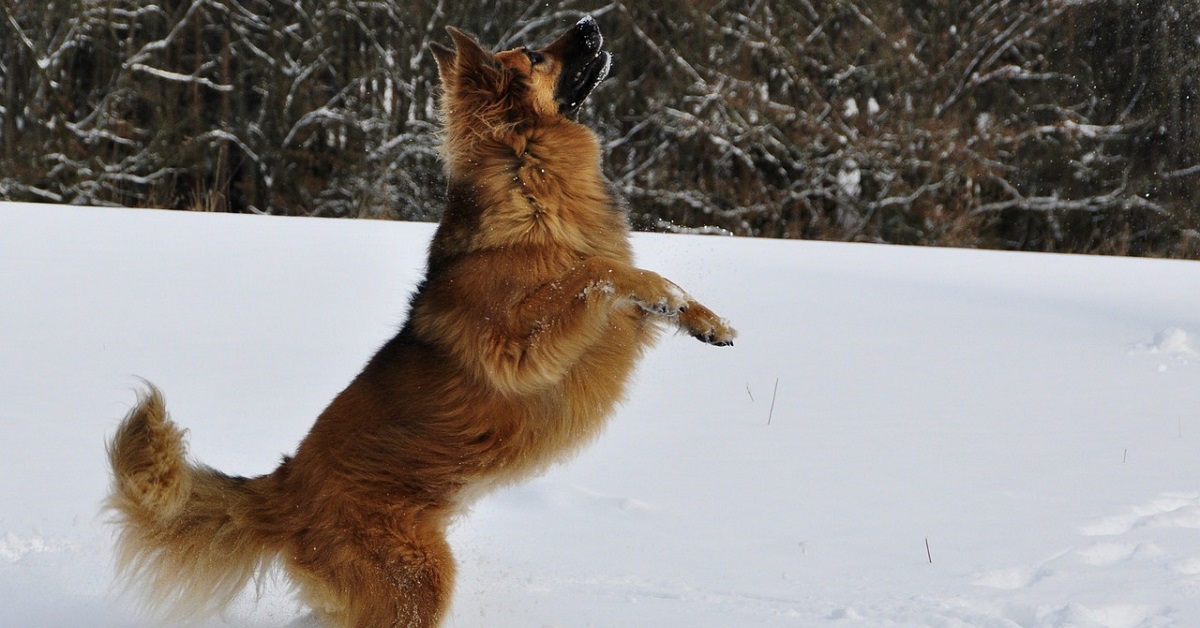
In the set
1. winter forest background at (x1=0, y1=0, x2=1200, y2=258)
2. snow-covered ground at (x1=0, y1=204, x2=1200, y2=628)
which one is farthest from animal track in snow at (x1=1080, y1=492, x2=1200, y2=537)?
winter forest background at (x1=0, y1=0, x2=1200, y2=258)

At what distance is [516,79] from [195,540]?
184 cm

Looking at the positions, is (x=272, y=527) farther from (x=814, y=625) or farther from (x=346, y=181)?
(x=346, y=181)

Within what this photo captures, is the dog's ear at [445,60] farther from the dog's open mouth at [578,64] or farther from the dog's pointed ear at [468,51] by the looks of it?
the dog's open mouth at [578,64]

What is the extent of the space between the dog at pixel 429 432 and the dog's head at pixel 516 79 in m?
0.10

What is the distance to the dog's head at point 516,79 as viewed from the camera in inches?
143

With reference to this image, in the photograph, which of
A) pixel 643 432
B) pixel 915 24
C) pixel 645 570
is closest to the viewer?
pixel 645 570

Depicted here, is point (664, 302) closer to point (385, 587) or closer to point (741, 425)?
point (385, 587)

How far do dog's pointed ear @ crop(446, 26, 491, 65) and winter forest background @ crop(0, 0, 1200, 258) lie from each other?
1167 centimetres

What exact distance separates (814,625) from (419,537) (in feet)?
4.13

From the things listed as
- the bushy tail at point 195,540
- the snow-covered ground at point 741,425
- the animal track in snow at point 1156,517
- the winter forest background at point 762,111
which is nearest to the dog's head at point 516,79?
the snow-covered ground at point 741,425

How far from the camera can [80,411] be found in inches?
201

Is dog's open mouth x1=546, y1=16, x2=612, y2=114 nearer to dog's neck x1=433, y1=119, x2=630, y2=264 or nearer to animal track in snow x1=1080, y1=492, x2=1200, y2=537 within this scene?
dog's neck x1=433, y1=119, x2=630, y2=264

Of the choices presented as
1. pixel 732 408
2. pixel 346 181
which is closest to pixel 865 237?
pixel 346 181

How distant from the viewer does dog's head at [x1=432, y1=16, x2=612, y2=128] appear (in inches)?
143
